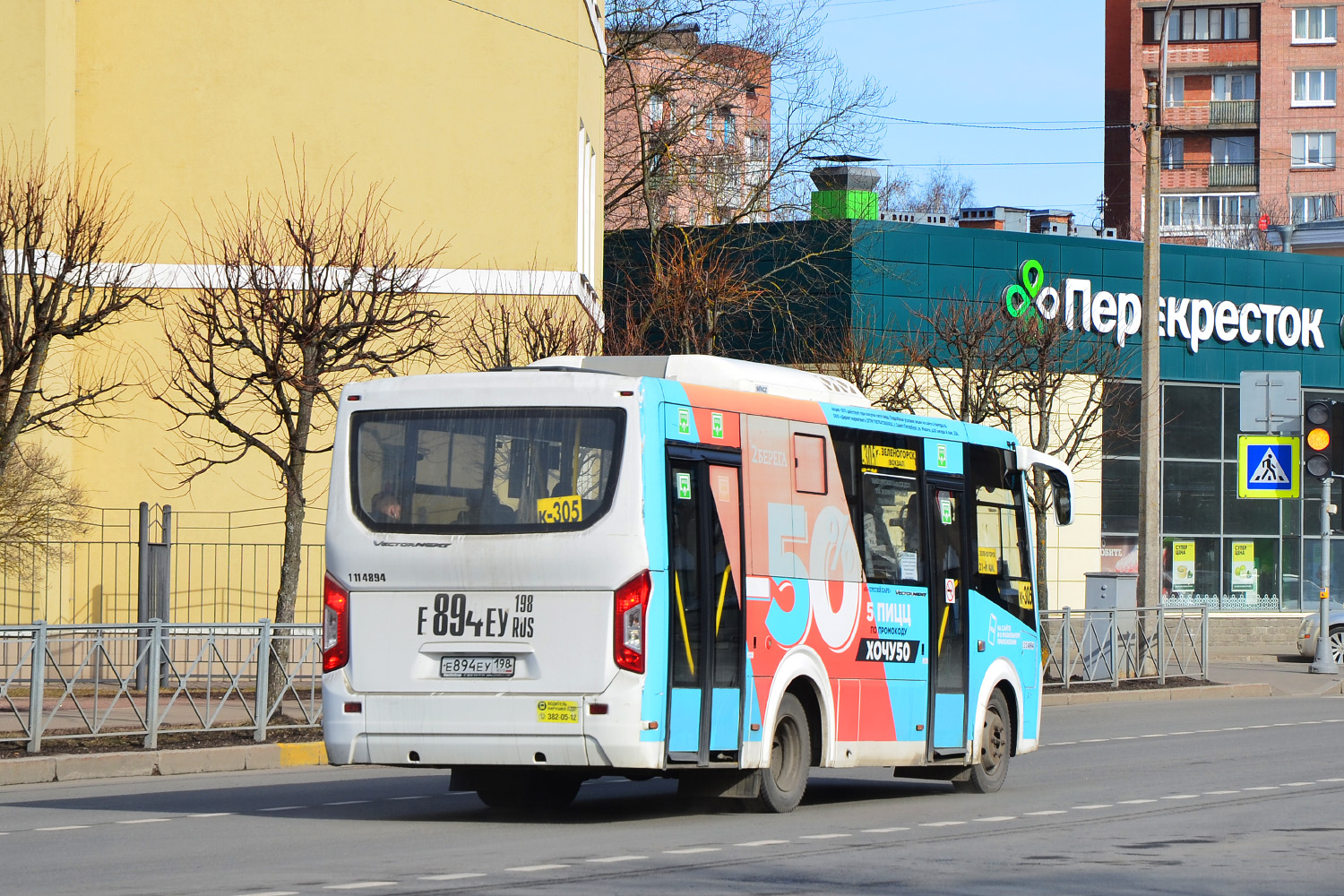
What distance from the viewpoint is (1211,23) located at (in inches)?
3366

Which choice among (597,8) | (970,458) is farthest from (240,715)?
(597,8)

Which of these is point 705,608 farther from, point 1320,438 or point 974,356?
point 1320,438

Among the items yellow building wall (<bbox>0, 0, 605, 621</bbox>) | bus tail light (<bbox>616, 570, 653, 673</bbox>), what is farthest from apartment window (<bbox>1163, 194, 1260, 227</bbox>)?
bus tail light (<bbox>616, 570, 653, 673</bbox>)

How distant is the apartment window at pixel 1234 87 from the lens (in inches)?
3386

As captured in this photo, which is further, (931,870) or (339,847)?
(339,847)

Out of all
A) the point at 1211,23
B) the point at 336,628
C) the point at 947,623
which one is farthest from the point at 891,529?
the point at 1211,23

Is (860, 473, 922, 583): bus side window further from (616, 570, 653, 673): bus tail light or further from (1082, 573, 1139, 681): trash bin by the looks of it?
(1082, 573, 1139, 681): trash bin

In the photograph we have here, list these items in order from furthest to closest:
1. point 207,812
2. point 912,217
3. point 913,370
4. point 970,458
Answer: point 912,217 < point 913,370 < point 970,458 < point 207,812

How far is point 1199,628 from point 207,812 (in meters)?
20.2

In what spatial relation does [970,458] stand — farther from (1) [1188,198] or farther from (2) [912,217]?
(1) [1188,198]

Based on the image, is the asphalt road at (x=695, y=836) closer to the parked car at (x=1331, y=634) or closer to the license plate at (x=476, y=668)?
the license plate at (x=476, y=668)

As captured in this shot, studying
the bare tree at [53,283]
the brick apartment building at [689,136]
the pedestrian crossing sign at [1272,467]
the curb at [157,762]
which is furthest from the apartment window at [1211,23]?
the curb at [157,762]

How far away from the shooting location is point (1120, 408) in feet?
114

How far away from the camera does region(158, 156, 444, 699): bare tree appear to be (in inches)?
761
